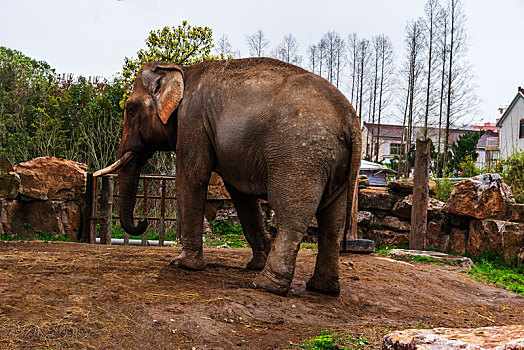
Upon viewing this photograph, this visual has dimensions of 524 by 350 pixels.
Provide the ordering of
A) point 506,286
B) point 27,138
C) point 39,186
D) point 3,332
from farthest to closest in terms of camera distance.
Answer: point 27,138 → point 39,186 → point 506,286 → point 3,332

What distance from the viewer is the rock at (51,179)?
9.87 metres

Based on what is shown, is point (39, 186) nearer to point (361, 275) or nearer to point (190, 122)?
point (190, 122)

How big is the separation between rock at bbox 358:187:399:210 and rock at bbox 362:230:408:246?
60cm

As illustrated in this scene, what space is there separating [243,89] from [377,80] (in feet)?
98.5

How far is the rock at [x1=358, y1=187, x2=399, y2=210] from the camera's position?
12.3m

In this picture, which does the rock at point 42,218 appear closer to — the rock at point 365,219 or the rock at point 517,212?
the rock at point 365,219

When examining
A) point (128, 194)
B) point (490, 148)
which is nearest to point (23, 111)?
point (128, 194)

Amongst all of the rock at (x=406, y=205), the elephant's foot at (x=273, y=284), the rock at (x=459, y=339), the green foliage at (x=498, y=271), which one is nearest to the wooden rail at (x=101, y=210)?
the elephant's foot at (x=273, y=284)

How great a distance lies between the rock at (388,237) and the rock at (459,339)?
1015 cm

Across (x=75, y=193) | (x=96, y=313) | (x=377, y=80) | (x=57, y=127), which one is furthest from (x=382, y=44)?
(x=96, y=313)

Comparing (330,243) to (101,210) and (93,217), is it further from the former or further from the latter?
(93,217)

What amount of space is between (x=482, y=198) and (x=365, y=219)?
124 inches

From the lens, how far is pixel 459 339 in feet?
6.22

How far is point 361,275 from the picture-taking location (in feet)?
21.0
